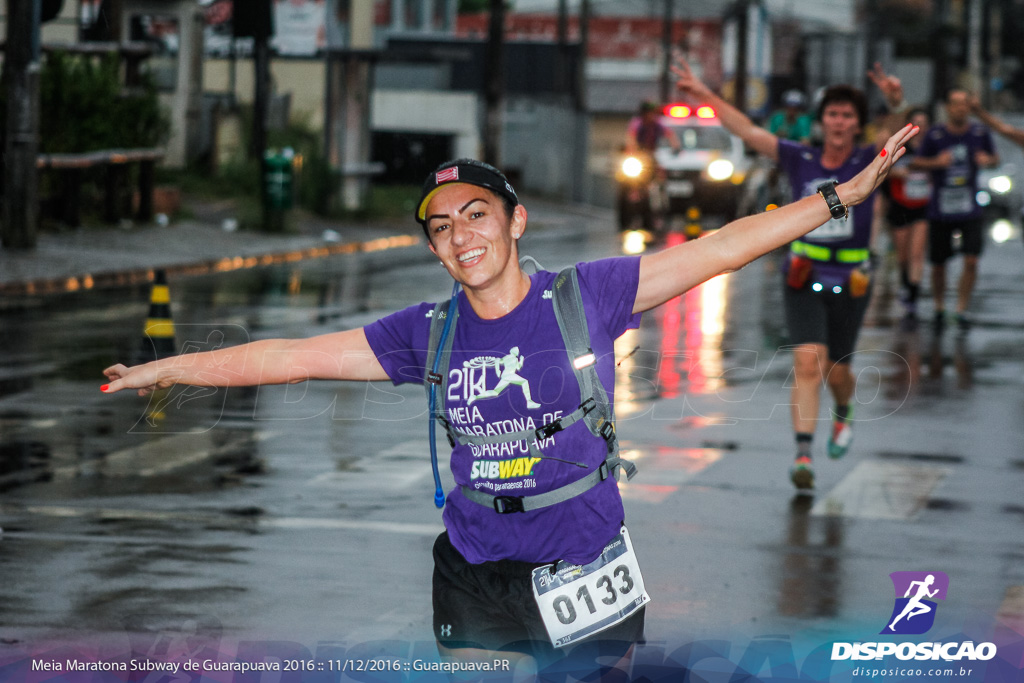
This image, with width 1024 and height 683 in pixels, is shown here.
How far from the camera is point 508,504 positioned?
4223 mm

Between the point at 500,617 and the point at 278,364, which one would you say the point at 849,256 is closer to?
the point at 278,364

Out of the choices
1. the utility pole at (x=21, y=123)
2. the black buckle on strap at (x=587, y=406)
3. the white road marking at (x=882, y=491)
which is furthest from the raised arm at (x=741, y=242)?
the utility pole at (x=21, y=123)

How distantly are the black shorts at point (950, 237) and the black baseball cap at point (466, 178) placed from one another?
12.6 metres

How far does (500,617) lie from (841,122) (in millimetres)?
5398

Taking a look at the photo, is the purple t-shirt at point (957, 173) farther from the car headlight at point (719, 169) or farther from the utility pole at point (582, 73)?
the utility pole at point (582, 73)

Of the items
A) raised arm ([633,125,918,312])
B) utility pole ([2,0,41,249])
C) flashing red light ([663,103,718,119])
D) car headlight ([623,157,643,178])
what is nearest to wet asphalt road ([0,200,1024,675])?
raised arm ([633,125,918,312])

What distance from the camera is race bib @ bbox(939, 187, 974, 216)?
16.2 metres

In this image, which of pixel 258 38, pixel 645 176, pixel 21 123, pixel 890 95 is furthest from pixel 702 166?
pixel 890 95

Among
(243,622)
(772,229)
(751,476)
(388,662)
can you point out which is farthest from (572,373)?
(751,476)

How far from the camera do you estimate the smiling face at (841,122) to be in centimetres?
905

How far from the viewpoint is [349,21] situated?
46.1 metres

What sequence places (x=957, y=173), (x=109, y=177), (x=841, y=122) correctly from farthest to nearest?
(x=109, y=177), (x=957, y=173), (x=841, y=122)

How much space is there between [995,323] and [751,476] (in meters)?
8.51

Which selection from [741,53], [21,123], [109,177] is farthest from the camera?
[741,53]
